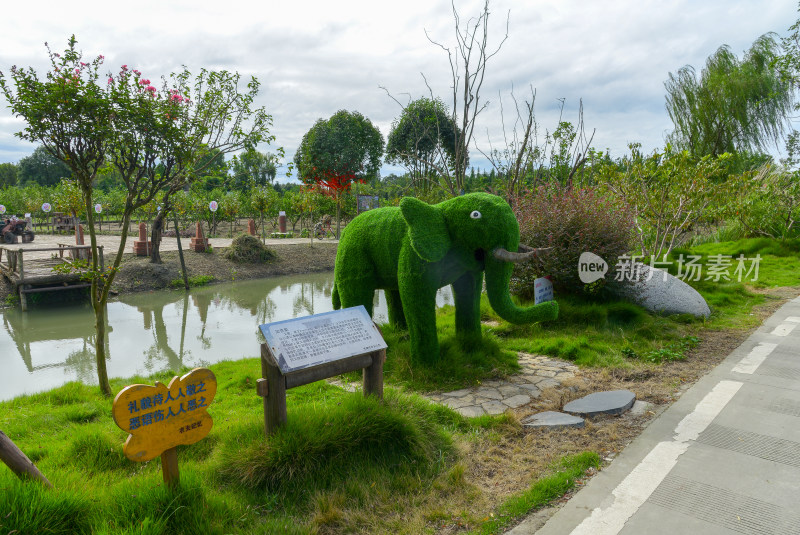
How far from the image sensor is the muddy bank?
13.1 meters

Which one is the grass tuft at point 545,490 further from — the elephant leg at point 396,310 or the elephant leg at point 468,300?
the elephant leg at point 396,310

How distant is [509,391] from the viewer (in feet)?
14.9

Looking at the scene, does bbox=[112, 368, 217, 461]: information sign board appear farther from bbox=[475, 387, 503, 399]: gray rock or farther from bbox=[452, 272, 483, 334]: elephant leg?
bbox=[452, 272, 483, 334]: elephant leg

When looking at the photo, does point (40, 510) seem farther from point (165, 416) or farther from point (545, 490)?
point (545, 490)

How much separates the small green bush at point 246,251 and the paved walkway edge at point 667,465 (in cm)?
1397

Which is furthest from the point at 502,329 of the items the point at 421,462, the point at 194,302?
the point at 194,302

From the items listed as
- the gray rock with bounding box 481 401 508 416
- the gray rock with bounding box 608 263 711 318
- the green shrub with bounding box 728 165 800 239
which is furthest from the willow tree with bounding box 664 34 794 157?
the gray rock with bounding box 481 401 508 416

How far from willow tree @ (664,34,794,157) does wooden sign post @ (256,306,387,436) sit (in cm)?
1614

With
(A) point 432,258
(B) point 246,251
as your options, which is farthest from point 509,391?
(B) point 246,251

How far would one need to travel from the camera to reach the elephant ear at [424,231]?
4430mm

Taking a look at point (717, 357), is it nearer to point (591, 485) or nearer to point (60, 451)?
point (591, 485)

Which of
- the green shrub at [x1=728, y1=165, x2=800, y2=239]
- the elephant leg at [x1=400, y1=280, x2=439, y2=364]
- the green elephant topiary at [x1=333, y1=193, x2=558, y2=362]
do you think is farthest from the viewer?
the green shrub at [x1=728, y1=165, x2=800, y2=239]

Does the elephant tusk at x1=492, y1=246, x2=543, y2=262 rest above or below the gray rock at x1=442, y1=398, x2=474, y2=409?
above

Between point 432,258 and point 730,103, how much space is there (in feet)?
54.9
